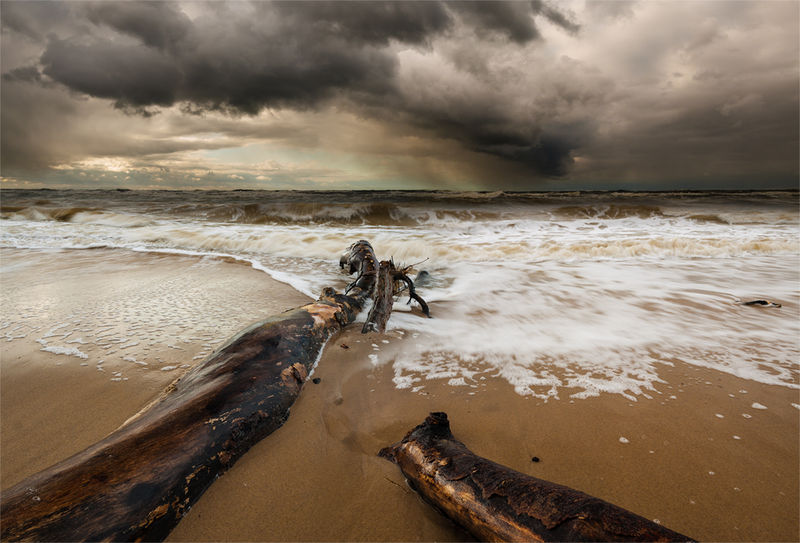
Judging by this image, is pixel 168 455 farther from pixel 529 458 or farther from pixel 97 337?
pixel 97 337

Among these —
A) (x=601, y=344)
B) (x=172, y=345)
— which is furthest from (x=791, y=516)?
(x=172, y=345)

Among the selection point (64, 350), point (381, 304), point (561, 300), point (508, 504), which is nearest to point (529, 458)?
point (508, 504)

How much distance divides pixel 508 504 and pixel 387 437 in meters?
1.01

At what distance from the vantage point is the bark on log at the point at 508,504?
1.06m

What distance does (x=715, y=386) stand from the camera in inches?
107

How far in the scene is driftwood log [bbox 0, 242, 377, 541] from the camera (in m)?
1.18

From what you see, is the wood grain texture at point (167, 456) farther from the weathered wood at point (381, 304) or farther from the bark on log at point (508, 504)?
the weathered wood at point (381, 304)

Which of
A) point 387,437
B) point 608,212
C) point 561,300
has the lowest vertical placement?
point 561,300

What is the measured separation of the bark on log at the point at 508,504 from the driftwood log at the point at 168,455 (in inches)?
37.2

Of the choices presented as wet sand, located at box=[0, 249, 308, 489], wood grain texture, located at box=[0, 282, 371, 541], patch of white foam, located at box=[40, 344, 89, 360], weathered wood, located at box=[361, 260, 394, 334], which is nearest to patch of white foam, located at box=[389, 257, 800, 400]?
weathered wood, located at box=[361, 260, 394, 334]

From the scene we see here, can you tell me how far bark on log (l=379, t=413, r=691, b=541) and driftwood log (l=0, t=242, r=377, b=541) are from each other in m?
0.94

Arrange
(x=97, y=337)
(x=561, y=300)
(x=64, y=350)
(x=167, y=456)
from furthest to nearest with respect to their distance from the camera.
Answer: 1. (x=561, y=300)
2. (x=97, y=337)
3. (x=64, y=350)
4. (x=167, y=456)

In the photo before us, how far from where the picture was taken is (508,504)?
1.22 metres

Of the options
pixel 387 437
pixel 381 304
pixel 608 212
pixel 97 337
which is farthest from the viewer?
pixel 608 212
